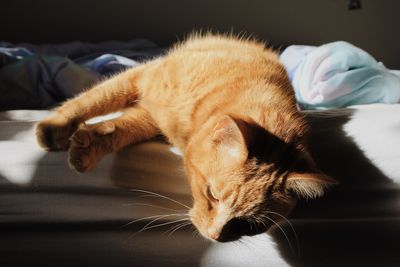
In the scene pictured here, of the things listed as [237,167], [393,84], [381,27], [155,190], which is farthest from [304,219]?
[381,27]

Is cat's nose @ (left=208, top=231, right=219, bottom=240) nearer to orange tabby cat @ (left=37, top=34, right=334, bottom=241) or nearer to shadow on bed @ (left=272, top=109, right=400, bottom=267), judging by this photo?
orange tabby cat @ (left=37, top=34, right=334, bottom=241)

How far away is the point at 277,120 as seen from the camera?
96 cm

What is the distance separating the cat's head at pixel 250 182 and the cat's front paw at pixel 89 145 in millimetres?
263

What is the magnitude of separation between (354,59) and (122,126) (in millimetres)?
974

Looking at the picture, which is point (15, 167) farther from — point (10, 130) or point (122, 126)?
point (122, 126)

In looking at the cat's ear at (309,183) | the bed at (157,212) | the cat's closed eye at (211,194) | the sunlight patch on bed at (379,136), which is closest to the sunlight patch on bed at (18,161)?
the bed at (157,212)

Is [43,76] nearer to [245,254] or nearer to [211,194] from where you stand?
[211,194]

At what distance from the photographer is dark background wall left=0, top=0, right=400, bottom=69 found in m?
2.20

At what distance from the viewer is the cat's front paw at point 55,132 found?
3.09 feet

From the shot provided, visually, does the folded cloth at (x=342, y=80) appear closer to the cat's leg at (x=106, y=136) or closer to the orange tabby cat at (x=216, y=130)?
the orange tabby cat at (x=216, y=130)

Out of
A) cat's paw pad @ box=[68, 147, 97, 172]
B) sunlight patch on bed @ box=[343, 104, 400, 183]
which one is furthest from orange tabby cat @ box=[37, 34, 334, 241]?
sunlight patch on bed @ box=[343, 104, 400, 183]

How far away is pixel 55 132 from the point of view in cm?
99

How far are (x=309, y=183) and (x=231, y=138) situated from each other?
0.62ft

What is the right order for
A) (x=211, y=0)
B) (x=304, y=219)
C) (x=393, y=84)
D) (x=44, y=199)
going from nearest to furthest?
(x=44, y=199)
(x=304, y=219)
(x=393, y=84)
(x=211, y=0)
